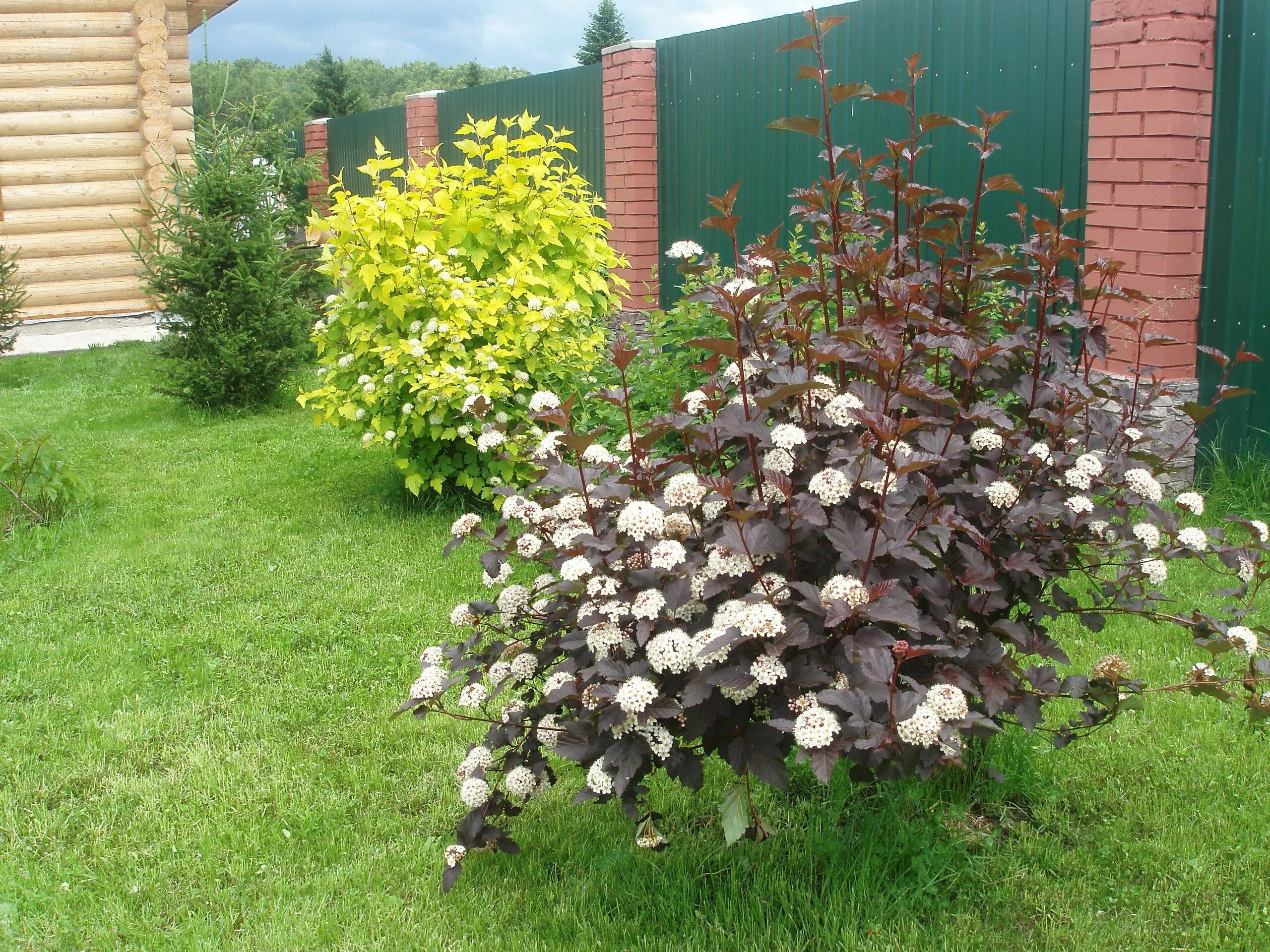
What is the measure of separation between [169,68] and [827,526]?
36.7ft

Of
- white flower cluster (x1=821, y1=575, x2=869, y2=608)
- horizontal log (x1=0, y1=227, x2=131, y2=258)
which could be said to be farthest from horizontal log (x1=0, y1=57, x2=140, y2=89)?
white flower cluster (x1=821, y1=575, x2=869, y2=608)

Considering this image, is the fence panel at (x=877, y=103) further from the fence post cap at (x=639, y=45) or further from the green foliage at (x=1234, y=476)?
the green foliage at (x=1234, y=476)

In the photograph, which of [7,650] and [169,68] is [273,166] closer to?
[169,68]

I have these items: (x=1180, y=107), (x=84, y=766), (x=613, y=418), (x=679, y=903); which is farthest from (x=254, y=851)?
(x=1180, y=107)

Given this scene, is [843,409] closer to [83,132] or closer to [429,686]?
[429,686]

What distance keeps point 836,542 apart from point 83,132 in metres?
11.1

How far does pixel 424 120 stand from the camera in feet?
47.0

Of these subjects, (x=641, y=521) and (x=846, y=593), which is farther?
(x=641, y=521)

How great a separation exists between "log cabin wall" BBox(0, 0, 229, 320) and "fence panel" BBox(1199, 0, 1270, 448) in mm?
9088

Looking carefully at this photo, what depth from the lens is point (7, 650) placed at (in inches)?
159

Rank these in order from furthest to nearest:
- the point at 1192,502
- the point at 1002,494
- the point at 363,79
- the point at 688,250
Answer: the point at 363,79
the point at 688,250
the point at 1192,502
the point at 1002,494

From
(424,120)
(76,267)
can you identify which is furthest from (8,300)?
(424,120)

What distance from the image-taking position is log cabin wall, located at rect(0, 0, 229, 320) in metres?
10.6

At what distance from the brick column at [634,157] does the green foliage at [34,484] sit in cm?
489
